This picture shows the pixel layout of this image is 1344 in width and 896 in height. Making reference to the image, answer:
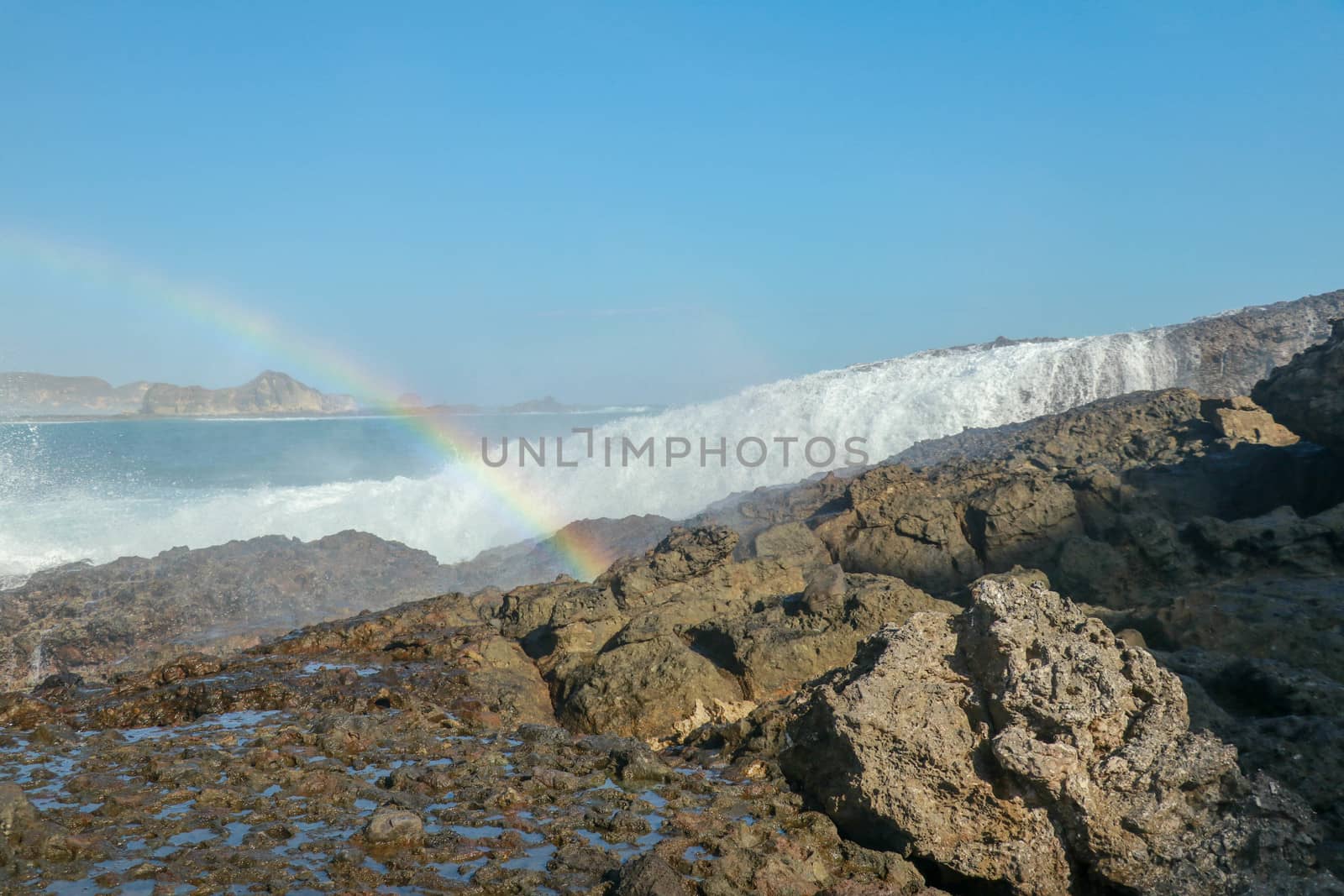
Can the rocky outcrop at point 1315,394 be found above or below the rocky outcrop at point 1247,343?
below

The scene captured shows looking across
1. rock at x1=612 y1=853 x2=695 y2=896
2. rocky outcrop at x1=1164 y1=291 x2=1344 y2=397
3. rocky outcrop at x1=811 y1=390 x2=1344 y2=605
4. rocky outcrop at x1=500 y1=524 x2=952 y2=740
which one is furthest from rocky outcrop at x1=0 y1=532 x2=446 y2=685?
rocky outcrop at x1=1164 y1=291 x2=1344 y2=397

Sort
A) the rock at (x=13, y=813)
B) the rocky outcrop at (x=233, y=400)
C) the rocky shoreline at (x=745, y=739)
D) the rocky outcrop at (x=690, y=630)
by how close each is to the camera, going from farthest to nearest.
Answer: the rocky outcrop at (x=233, y=400), the rocky outcrop at (x=690, y=630), the rock at (x=13, y=813), the rocky shoreline at (x=745, y=739)

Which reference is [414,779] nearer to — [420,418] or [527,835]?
[527,835]

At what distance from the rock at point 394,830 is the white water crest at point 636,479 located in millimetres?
19281

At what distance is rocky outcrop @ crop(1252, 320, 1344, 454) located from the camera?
10.8 meters

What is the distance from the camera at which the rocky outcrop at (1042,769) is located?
13.0 feet

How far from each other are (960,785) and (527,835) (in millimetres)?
2011

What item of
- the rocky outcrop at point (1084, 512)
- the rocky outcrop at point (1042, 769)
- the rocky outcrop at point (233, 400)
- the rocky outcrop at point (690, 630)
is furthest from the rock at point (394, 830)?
→ the rocky outcrop at point (233, 400)

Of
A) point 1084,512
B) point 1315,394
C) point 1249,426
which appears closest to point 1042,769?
point 1084,512

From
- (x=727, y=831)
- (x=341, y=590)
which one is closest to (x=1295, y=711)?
(x=727, y=831)

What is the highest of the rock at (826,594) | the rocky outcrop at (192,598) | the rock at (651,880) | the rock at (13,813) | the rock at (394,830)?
the rock at (826,594)

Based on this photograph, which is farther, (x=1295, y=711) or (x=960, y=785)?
(x=1295, y=711)

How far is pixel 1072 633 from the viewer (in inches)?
177

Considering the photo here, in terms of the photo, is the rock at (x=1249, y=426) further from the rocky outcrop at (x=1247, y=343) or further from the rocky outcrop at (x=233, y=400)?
the rocky outcrop at (x=233, y=400)
